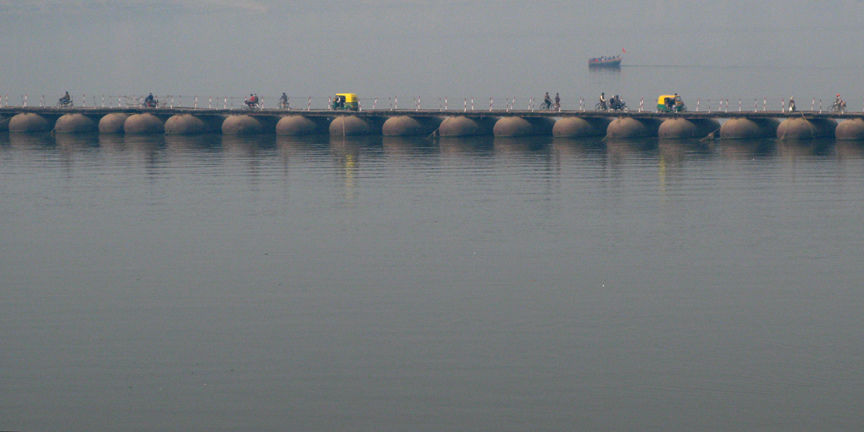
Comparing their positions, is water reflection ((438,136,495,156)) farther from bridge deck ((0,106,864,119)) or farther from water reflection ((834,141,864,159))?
water reflection ((834,141,864,159))

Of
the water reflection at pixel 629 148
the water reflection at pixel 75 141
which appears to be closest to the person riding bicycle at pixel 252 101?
the water reflection at pixel 75 141

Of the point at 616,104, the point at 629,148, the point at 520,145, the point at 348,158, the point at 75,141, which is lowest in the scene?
the point at 348,158

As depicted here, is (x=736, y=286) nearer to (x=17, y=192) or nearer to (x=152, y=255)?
(x=152, y=255)

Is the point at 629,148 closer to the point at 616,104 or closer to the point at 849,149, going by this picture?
the point at 616,104

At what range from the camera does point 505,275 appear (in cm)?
3098

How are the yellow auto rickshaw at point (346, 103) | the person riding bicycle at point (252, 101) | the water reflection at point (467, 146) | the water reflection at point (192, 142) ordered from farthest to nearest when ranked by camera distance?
the person riding bicycle at point (252, 101), the yellow auto rickshaw at point (346, 103), the water reflection at point (192, 142), the water reflection at point (467, 146)

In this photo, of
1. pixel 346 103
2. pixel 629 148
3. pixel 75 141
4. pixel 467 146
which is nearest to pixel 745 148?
pixel 629 148

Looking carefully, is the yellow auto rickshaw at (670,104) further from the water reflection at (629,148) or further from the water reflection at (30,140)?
the water reflection at (30,140)

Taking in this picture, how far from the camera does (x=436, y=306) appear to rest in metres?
27.5

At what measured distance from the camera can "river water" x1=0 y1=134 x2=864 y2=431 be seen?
20172mm

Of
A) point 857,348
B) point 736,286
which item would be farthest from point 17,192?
point 857,348

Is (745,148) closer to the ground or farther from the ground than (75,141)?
closer to the ground

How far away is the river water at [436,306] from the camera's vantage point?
20.2 metres

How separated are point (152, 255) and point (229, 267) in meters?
3.45
